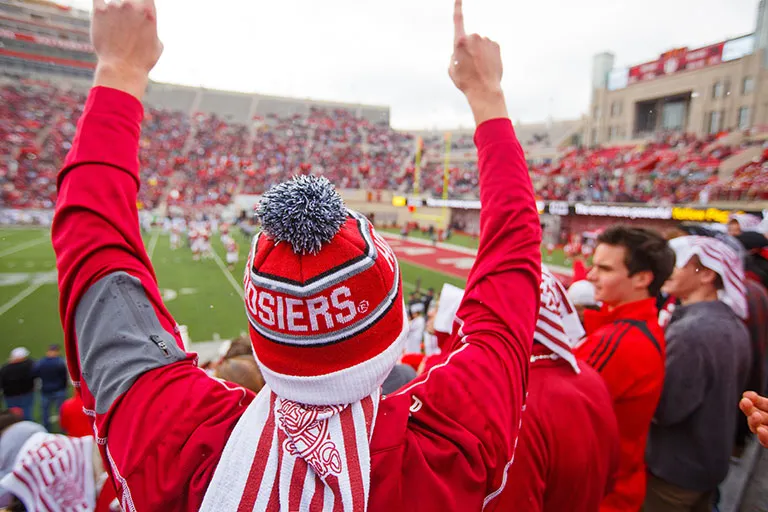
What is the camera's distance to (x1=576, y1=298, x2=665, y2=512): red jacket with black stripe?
172 centimetres

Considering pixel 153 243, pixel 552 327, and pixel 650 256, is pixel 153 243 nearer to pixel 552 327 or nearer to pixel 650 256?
pixel 650 256

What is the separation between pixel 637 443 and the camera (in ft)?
5.79

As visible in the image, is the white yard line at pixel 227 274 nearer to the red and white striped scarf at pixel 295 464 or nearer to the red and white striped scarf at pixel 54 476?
the red and white striped scarf at pixel 54 476

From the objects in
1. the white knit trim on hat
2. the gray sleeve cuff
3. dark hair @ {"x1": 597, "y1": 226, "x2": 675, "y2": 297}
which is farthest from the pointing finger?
dark hair @ {"x1": 597, "y1": 226, "x2": 675, "y2": 297}

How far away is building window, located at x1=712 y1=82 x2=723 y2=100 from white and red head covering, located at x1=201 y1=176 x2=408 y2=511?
90.3ft

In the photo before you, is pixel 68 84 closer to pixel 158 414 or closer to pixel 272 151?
pixel 272 151

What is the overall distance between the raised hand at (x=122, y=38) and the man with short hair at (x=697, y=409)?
91.5 inches

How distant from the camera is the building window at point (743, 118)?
20641 mm

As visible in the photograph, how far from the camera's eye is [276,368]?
0.67m

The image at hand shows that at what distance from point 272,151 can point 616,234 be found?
102ft

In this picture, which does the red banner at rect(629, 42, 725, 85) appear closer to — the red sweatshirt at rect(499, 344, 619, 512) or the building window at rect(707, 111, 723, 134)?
the building window at rect(707, 111, 723, 134)

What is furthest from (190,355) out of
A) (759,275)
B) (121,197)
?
(759,275)

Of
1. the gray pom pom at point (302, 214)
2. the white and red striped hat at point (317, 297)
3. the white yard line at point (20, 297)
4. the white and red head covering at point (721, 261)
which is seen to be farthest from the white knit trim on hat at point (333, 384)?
the white yard line at point (20, 297)

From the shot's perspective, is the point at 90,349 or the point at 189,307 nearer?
the point at 90,349
